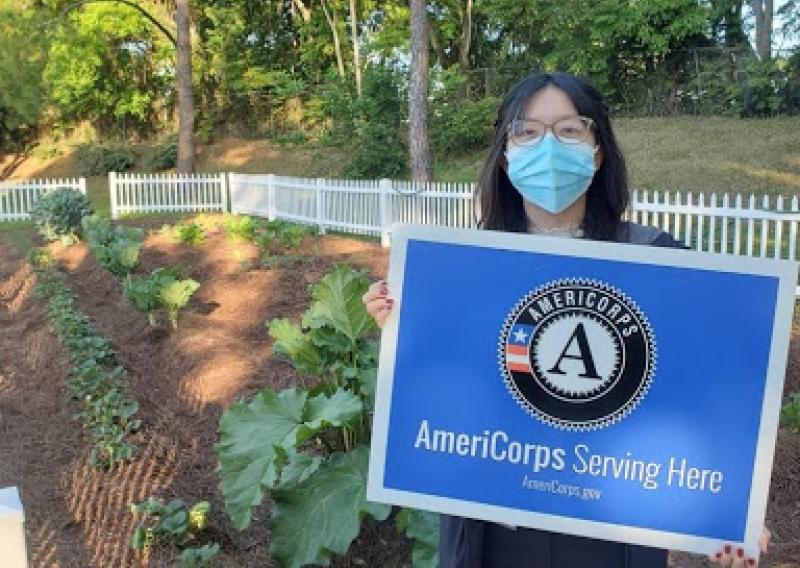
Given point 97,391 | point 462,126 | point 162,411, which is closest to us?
point 97,391

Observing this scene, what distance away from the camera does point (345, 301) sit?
408 centimetres

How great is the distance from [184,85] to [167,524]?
2327cm

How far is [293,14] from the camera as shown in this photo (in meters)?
34.4

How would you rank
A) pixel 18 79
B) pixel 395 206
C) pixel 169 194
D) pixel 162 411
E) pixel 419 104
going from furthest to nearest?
pixel 18 79 < pixel 169 194 < pixel 419 104 < pixel 395 206 < pixel 162 411

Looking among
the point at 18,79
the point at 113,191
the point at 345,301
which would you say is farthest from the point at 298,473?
the point at 18,79

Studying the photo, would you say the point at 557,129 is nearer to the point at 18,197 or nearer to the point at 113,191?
the point at 113,191

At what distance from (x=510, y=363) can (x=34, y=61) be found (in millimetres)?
29326

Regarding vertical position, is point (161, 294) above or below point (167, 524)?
above

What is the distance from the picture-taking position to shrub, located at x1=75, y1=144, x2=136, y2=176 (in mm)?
31219

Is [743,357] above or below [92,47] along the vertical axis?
below

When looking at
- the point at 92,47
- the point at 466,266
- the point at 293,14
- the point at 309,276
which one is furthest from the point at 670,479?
the point at 293,14

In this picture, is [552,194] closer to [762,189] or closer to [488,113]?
[762,189]

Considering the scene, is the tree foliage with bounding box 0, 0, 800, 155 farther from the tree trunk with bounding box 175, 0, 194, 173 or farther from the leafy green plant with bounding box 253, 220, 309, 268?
the leafy green plant with bounding box 253, 220, 309, 268

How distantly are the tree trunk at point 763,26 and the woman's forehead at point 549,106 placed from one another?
81.0 feet
